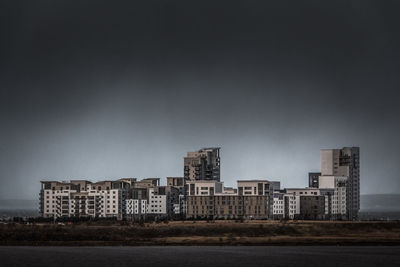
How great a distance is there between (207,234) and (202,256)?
35729mm

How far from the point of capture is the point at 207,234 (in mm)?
158375

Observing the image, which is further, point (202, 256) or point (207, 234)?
point (207, 234)

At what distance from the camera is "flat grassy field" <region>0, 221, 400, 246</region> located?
147 metres

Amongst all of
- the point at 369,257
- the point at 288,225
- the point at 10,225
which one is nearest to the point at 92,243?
the point at 10,225

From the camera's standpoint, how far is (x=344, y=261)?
379 ft

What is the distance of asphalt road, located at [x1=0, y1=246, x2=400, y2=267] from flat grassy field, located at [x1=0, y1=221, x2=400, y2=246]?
8.01 m

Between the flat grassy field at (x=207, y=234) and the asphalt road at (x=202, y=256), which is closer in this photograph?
the asphalt road at (x=202, y=256)

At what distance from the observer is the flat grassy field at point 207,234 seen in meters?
147

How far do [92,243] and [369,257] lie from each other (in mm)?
56266

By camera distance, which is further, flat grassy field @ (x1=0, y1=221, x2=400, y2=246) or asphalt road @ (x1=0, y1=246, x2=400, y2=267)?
flat grassy field @ (x1=0, y1=221, x2=400, y2=246)

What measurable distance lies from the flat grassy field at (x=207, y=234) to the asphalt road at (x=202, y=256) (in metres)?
8.01

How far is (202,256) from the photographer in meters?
123

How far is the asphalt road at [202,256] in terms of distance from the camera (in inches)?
4461

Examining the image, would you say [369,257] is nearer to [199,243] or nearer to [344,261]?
[344,261]
